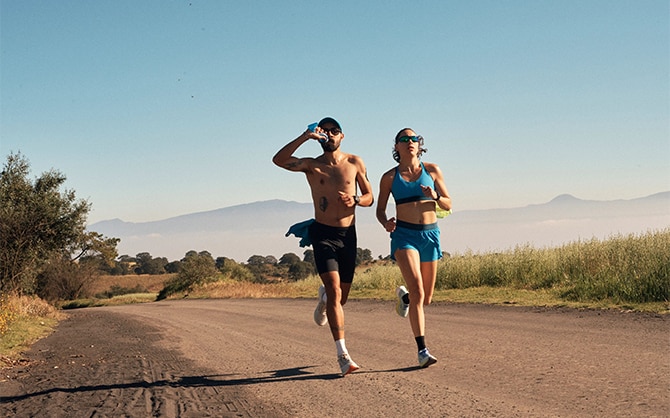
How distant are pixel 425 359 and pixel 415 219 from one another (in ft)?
4.97

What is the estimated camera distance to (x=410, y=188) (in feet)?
23.6

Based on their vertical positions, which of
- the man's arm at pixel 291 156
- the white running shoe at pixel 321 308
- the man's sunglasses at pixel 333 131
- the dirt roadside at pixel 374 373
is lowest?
the dirt roadside at pixel 374 373

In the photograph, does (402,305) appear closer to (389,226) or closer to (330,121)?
(389,226)

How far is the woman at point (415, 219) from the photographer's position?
23.2ft

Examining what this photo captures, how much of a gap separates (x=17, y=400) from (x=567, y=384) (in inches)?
211

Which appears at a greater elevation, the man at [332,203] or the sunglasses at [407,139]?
the sunglasses at [407,139]

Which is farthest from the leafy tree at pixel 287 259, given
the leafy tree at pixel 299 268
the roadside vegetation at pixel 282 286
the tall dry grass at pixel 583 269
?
the tall dry grass at pixel 583 269

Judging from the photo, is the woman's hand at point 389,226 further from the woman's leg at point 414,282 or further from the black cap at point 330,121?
the black cap at point 330,121

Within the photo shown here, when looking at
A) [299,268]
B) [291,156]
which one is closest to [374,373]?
[291,156]

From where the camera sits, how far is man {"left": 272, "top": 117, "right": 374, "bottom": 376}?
702 cm

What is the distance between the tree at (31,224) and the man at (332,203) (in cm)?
2180

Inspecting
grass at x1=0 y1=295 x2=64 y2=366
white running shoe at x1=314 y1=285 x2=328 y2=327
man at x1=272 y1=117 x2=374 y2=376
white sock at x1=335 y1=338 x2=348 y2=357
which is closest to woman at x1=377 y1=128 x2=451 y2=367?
man at x1=272 y1=117 x2=374 y2=376

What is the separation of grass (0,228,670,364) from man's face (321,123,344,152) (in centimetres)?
639

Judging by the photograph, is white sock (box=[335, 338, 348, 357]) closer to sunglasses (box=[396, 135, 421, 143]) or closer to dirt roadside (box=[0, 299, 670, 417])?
dirt roadside (box=[0, 299, 670, 417])
